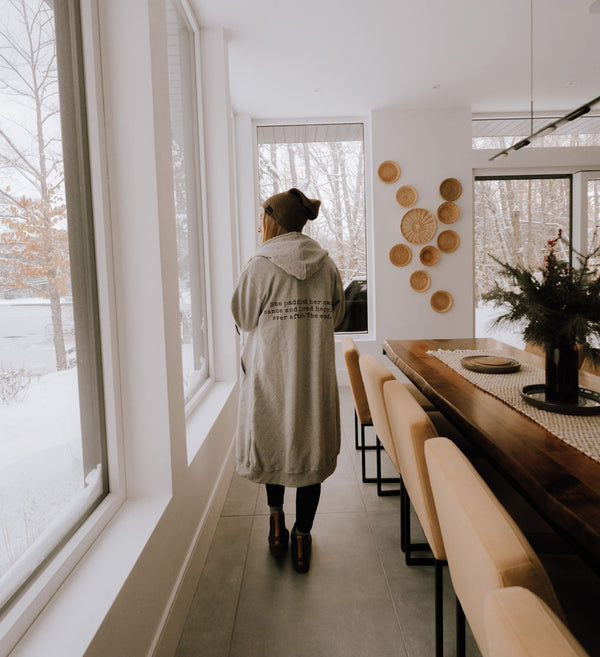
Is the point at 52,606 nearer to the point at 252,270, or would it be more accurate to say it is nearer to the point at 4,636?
the point at 4,636

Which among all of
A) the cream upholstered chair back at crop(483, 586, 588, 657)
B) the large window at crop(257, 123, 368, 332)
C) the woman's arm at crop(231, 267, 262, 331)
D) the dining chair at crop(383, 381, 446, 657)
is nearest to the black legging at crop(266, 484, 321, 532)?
the dining chair at crop(383, 381, 446, 657)

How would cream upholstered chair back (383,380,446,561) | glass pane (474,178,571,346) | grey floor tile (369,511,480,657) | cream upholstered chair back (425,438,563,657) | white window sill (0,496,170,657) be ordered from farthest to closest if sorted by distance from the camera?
glass pane (474,178,571,346) < grey floor tile (369,511,480,657) < cream upholstered chair back (383,380,446,561) < white window sill (0,496,170,657) < cream upholstered chair back (425,438,563,657)

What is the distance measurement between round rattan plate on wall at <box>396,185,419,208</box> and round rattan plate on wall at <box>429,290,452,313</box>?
1007mm

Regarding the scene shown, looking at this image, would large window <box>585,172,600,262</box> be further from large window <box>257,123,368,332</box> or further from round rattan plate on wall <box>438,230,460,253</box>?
large window <box>257,123,368,332</box>

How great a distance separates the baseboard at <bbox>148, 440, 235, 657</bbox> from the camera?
143 cm

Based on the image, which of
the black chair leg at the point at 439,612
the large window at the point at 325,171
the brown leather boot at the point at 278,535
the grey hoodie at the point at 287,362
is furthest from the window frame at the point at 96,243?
the large window at the point at 325,171

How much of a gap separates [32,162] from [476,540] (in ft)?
4.06

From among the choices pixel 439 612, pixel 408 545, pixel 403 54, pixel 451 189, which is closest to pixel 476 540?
pixel 439 612

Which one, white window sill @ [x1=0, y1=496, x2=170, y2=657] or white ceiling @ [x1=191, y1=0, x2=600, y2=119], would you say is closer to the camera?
white window sill @ [x1=0, y1=496, x2=170, y2=657]

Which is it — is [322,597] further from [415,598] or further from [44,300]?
[44,300]

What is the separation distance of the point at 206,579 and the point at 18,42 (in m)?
1.91

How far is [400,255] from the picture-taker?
16.3 ft

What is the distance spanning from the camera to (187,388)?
2492 millimetres

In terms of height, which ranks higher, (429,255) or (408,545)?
(429,255)
